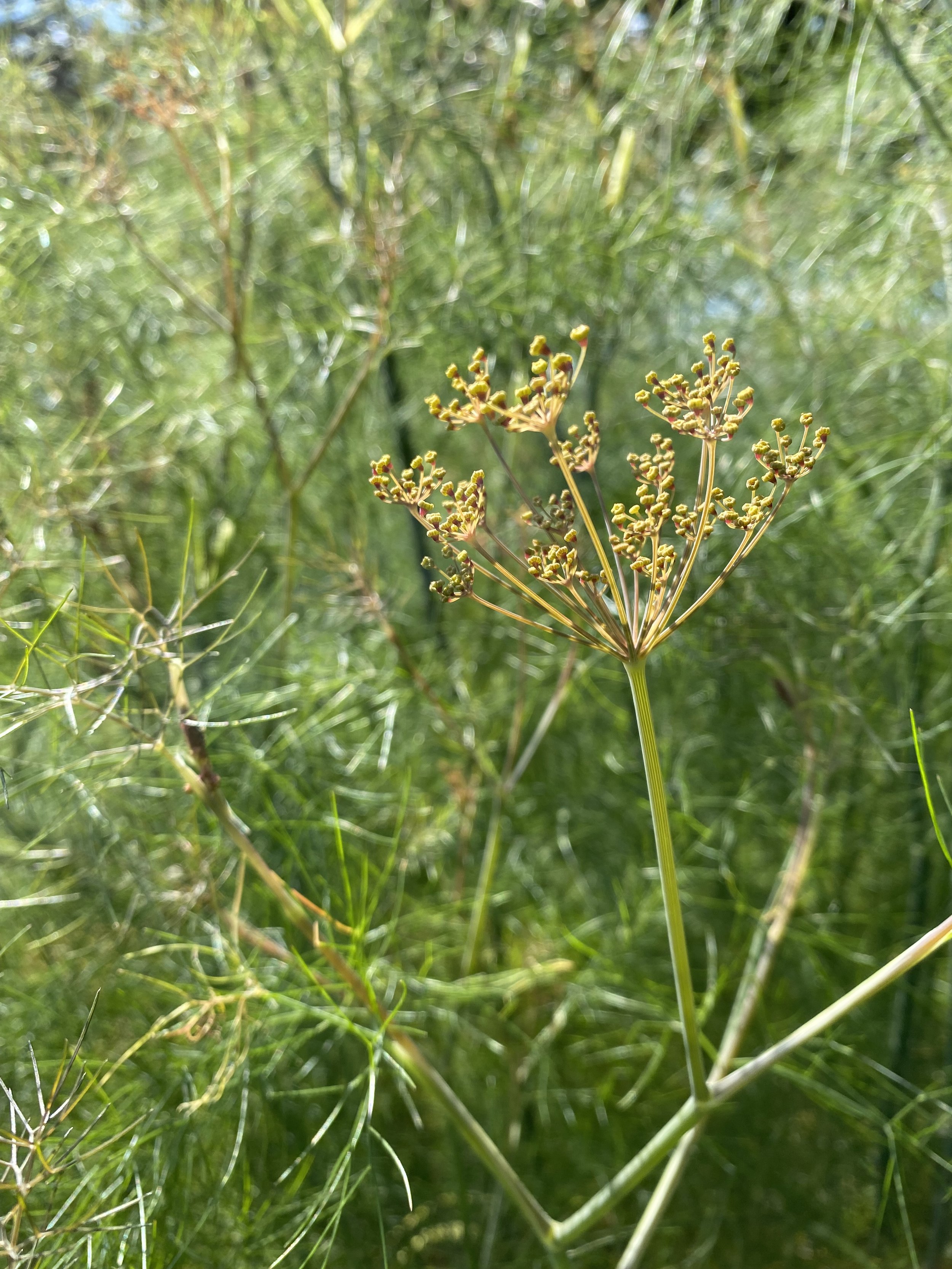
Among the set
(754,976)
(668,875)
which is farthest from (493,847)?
(668,875)

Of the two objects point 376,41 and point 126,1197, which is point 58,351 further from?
point 126,1197

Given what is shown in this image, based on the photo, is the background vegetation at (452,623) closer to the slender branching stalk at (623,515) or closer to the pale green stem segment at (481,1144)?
the pale green stem segment at (481,1144)

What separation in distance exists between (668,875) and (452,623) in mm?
684

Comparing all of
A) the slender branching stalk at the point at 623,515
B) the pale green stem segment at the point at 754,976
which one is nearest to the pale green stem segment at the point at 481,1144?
the pale green stem segment at the point at 754,976

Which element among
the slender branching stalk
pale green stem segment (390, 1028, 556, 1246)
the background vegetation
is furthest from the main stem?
the background vegetation

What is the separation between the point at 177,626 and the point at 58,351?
677 mm

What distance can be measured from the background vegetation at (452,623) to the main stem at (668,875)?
25 centimetres

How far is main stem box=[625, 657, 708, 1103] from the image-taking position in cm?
46

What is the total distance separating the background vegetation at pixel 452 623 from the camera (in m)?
0.84

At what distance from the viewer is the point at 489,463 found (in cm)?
121

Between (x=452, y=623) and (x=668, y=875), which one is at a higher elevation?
(x=452, y=623)

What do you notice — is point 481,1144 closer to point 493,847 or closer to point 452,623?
point 493,847

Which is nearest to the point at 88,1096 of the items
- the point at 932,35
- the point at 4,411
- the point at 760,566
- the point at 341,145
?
the point at 4,411

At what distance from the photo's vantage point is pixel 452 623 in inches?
44.9
